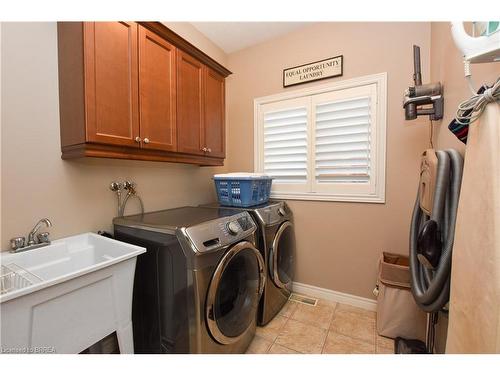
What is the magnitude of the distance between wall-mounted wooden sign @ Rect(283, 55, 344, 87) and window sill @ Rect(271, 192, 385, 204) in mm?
1107

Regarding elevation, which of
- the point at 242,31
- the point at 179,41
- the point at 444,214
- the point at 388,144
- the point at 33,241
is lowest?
the point at 33,241

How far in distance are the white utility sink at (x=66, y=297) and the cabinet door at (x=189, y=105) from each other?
85 centimetres

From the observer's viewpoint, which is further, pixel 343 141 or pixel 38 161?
pixel 343 141

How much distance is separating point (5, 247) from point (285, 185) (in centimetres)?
196

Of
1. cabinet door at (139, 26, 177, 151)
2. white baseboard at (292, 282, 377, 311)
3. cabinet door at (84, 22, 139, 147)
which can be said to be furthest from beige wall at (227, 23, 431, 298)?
cabinet door at (84, 22, 139, 147)

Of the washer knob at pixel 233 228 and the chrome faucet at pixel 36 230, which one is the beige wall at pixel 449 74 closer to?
the washer knob at pixel 233 228

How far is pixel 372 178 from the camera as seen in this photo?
178 centimetres

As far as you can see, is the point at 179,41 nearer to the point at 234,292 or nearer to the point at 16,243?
the point at 16,243

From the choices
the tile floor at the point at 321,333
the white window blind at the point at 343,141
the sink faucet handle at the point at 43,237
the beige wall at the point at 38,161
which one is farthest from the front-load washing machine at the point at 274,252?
the sink faucet handle at the point at 43,237

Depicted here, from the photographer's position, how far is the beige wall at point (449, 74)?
882 mm

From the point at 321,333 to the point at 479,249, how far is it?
1347mm

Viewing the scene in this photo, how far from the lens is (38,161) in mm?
1095

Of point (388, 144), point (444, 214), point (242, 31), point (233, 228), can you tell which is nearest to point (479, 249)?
point (444, 214)

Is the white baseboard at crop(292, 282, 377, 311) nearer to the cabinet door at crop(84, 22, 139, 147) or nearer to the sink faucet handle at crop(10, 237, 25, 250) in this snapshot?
the cabinet door at crop(84, 22, 139, 147)
